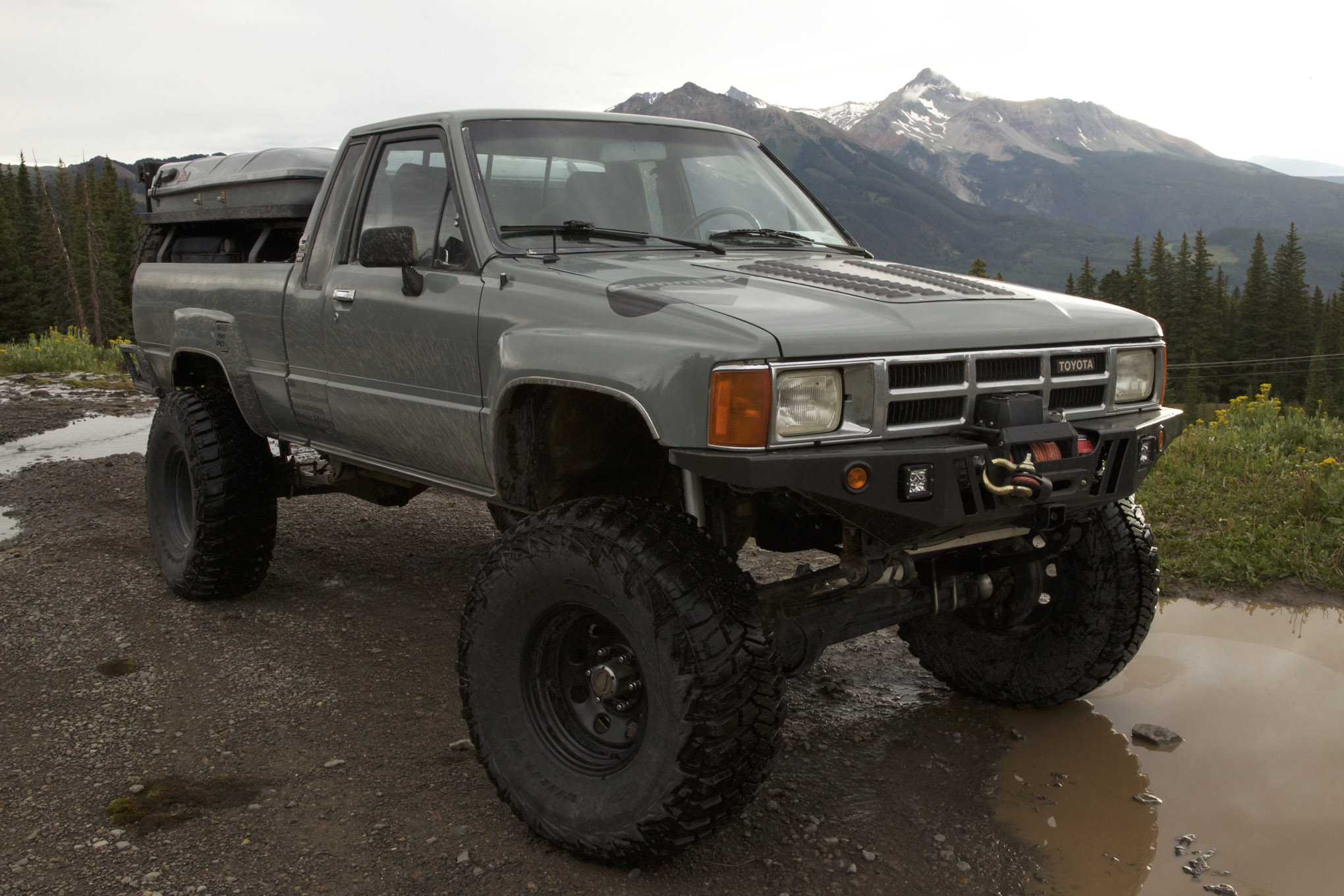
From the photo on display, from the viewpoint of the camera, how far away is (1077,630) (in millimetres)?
3592

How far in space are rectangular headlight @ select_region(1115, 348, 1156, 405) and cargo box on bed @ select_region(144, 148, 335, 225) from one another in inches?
133

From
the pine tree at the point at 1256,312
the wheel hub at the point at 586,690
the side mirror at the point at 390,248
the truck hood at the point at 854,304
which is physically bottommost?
the pine tree at the point at 1256,312

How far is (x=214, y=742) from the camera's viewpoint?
3494 millimetres

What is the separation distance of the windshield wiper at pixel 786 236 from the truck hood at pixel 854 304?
285 millimetres

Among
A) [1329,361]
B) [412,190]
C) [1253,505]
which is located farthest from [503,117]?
[1329,361]

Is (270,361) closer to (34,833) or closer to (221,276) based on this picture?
(221,276)

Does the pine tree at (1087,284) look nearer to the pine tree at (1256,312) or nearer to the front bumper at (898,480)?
the pine tree at (1256,312)

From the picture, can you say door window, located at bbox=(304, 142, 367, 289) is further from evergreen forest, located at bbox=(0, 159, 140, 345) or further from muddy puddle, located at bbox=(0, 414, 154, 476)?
evergreen forest, located at bbox=(0, 159, 140, 345)

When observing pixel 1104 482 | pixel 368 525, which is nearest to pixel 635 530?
pixel 1104 482

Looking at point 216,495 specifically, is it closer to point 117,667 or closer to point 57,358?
point 117,667

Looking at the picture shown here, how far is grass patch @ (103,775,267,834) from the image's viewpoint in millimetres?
2982

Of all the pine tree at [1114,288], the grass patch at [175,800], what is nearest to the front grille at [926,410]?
the grass patch at [175,800]

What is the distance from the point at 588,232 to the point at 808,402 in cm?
127

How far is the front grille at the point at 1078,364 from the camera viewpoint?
288cm
